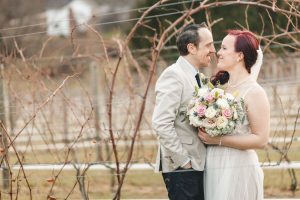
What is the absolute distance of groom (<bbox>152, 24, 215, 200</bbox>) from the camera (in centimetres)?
480

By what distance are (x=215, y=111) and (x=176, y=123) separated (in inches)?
10.9

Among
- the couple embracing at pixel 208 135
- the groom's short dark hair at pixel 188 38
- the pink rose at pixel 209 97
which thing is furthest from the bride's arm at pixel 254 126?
the groom's short dark hair at pixel 188 38

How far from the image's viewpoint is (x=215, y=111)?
4.81 m

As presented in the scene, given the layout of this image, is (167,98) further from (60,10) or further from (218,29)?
(60,10)

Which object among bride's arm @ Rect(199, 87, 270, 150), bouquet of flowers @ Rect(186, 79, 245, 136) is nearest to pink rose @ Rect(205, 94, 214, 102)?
Answer: bouquet of flowers @ Rect(186, 79, 245, 136)

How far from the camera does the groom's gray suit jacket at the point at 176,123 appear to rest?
4.78 m

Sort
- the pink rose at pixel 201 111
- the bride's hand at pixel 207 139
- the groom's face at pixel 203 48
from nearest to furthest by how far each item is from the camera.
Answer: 1. the pink rose at pixel 201 111
2. the bride's hand at pixel 207 139
3. the groom's face at pixel 203 48

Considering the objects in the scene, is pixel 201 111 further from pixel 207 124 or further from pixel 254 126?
pixel 254 126

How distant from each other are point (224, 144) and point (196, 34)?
731mm

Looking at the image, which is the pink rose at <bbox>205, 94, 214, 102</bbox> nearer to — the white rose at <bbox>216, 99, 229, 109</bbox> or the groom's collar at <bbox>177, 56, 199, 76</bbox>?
the white rose at <bbox>216, 99, 229, 109</bbox>

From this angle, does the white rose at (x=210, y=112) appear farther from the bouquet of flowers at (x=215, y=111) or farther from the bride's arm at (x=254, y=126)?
the bride's arm at (x=254, y=126)

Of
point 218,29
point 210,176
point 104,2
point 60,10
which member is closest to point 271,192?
point 210,176

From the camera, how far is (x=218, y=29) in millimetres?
18438

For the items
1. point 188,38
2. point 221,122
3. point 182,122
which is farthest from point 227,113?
point 188,38
